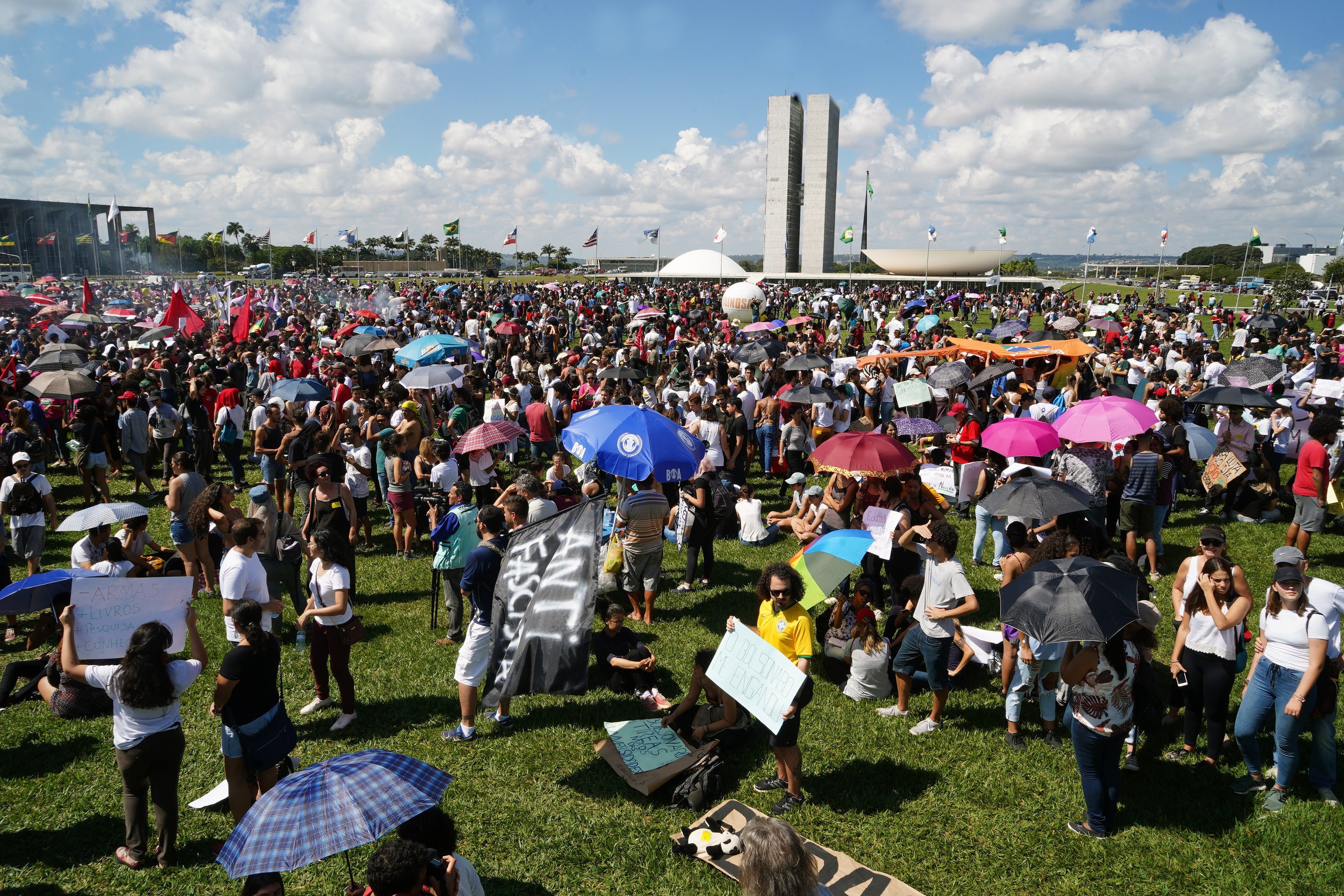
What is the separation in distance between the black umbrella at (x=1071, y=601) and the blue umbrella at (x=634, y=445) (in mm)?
3417

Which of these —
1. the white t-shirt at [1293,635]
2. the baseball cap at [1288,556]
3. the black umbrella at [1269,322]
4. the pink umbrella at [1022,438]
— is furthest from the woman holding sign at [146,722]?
the black umbrella at [1269,322]

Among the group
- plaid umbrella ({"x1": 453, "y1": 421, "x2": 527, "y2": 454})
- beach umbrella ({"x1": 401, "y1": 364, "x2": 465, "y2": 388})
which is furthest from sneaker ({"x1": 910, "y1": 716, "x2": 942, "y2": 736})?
beach umbrella ({"x1": 401, "y1": 364, "x2": 465, "y2": 388})

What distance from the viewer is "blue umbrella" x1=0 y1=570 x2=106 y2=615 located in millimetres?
5969

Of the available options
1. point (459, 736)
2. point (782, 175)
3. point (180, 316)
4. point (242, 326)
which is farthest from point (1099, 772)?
point (782, 175)

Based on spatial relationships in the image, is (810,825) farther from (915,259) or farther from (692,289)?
(915,259)

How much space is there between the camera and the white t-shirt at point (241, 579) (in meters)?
5.83

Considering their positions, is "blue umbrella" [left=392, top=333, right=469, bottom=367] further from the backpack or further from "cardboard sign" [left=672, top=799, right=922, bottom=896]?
"cardboard sign" [left=672, top=799, right=922, bottom=896]

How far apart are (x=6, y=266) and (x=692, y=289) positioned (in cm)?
7363

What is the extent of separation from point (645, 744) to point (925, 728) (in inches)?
90.9

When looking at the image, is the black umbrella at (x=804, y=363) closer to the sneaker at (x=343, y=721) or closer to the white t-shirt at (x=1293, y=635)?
the white t-shirt at (x=1293, y=635)

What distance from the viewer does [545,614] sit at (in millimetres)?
5738

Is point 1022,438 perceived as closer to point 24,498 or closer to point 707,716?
point 707,716

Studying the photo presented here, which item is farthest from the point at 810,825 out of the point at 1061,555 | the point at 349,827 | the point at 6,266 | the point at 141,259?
the point at 141,259

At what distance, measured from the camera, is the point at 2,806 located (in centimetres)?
543
